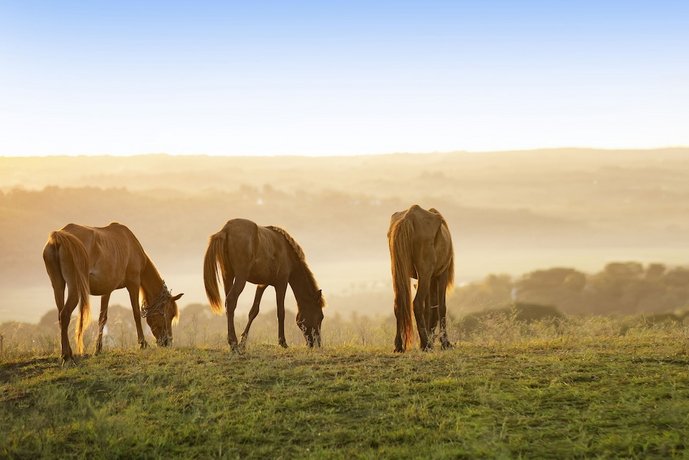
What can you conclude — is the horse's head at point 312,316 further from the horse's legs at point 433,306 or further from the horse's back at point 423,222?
the horse's back at point 423,222

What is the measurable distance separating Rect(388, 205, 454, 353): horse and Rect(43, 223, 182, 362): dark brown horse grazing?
14.2 feet

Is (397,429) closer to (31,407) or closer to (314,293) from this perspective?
(31,407)

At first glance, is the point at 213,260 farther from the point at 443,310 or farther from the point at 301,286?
the point at 443,310

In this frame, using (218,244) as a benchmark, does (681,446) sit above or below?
below

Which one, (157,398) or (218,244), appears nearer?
(157,398)

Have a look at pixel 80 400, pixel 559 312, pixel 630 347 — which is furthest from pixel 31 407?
pixel 559 312

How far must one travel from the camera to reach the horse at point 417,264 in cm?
1268

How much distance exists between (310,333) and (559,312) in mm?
13816

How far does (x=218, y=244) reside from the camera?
13.4 metres

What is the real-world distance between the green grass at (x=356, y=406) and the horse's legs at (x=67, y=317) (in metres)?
0.38

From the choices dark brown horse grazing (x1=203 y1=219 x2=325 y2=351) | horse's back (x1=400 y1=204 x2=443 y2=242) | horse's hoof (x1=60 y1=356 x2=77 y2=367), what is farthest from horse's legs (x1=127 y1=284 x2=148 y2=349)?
horse's back (x1=400 y1=204 x2=443 y2=242)

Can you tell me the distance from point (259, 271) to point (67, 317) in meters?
3.50

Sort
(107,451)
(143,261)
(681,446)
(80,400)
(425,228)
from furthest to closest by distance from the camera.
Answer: (143,261) < (425,228) < (80,400) < (107,451) < (681,446)

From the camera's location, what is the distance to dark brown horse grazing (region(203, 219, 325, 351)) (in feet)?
44.0
